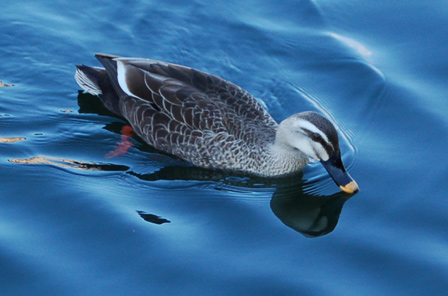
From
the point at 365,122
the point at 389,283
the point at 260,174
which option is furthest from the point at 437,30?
the point at 389,283

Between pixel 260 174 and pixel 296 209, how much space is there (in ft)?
2.62

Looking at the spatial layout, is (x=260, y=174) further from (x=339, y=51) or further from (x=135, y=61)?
(x=339, y=51)

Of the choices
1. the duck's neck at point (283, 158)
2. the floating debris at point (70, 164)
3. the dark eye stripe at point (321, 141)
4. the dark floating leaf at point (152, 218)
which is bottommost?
the dark floating leaf at point (152, 218)

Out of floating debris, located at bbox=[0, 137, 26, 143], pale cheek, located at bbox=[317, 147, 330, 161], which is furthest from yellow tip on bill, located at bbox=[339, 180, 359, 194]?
floating debris, located at bbox=[0, 137, 26, 143]

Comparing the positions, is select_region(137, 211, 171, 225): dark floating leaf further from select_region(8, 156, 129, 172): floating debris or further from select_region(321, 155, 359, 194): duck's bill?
select_region(321, 155, 359, 194): duck's bill

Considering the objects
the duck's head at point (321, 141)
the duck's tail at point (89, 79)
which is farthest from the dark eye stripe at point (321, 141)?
the duck's tail at point (89, 79)

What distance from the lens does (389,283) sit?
7879mm

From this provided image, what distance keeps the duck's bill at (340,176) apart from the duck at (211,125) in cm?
1

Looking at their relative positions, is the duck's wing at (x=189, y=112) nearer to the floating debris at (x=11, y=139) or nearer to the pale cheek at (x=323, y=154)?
the pale cheek at (x=323, y=154)

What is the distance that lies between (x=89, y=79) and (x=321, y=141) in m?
3.58

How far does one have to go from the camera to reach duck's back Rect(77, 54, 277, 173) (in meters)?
9.66

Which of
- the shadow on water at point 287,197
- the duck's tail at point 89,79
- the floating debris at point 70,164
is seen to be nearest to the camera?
the shadow on water at point 287,197

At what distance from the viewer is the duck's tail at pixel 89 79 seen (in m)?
10.7

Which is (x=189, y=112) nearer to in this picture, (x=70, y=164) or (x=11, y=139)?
(x=70, y=164)
